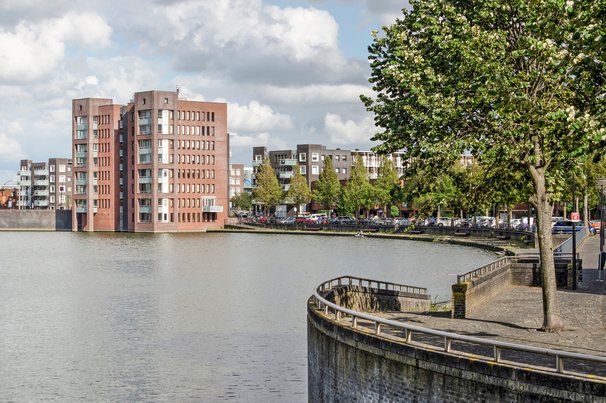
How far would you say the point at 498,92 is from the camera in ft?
85.0

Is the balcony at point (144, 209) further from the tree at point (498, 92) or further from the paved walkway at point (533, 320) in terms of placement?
the tree at point (498, 92)

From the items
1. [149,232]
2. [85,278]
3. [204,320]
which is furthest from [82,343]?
[149,232]

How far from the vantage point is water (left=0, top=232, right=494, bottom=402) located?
36.3 metres

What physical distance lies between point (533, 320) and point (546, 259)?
12.3 ft

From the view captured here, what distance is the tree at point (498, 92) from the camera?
26016 mm

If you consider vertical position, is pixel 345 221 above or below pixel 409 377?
above

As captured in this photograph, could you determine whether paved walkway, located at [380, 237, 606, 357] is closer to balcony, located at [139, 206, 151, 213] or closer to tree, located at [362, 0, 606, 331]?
tree, located at [362, 0, 606, 331]

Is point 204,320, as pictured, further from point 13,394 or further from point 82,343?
point 13,394

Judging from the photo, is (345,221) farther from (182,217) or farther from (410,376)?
(410,376)

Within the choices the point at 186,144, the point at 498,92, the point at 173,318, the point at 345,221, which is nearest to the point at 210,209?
the point at 186,144

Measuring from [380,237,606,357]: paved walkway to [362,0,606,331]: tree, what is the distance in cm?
126

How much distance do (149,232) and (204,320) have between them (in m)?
138

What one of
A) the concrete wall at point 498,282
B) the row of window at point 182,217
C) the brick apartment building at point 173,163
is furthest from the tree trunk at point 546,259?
the row of window at point 182,217

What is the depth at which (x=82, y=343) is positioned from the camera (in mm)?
45969
